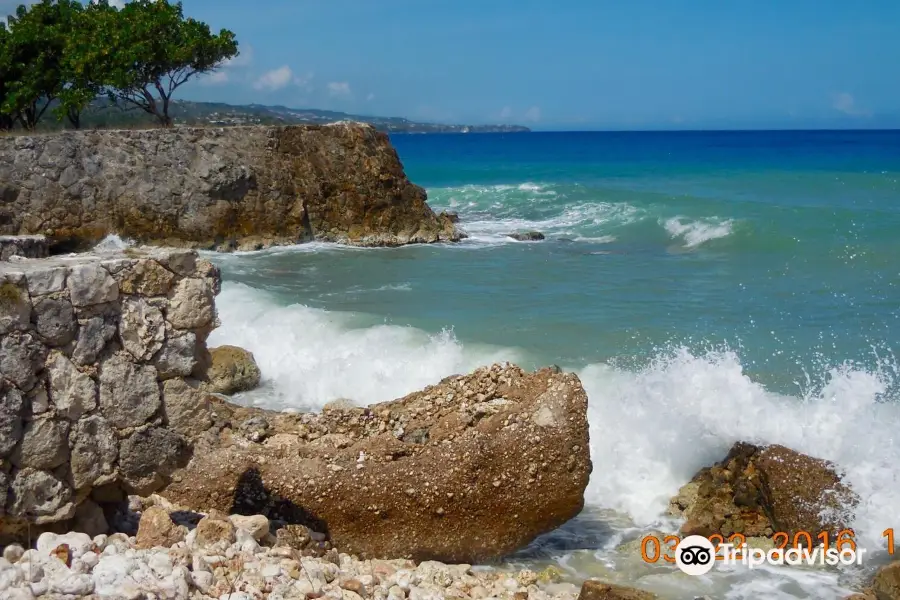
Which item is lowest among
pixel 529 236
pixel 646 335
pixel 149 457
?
pixel 646 335

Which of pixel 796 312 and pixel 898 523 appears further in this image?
pixel 796 312

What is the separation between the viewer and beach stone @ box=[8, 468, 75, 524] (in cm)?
525

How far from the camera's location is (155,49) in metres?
26.6

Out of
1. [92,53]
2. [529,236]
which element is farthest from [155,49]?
[529,236]

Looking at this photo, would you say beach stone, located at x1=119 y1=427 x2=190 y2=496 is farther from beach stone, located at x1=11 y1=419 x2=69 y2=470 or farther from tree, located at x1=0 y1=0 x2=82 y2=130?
tree, located at x1=0 y1=0 x2=82 y2=130

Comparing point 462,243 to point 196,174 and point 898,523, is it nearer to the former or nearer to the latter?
point 196,174

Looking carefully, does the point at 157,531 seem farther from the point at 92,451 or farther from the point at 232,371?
the point at 232,371

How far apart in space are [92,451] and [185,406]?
63 centimetres

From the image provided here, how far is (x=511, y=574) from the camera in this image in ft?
22.3

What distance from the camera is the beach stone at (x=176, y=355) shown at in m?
5.73

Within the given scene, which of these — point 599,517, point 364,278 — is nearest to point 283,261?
point 364,278

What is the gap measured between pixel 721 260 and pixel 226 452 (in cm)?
1701

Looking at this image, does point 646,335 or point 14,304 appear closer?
point 14,304

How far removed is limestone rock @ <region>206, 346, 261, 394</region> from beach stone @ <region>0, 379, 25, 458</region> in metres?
5.58
